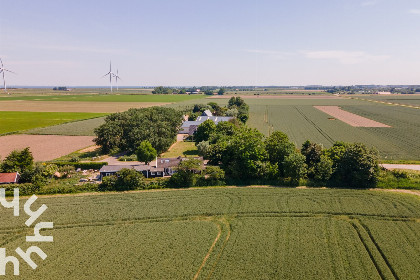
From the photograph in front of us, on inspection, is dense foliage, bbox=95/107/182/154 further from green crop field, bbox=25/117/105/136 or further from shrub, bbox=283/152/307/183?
shrub, bbox=283/152/307/183

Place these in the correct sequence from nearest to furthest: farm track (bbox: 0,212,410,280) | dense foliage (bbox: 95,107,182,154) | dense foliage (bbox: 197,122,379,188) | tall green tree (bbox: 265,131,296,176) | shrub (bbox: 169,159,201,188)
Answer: farm track (bbox: 0,212,410,280) → dense foliage (bbox: 197,122,379,188) → shrub (bbox: 169,159,201,188) → tall green tree (bbox: 265,131,296,176) → dense foliage (bbox: 95,107,182,154)

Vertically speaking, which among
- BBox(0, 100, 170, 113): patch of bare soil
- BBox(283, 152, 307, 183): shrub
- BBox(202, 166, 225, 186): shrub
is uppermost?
BBox(0, 100, 170, 113): patch of bare soil

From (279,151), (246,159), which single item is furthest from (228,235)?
(279,151)

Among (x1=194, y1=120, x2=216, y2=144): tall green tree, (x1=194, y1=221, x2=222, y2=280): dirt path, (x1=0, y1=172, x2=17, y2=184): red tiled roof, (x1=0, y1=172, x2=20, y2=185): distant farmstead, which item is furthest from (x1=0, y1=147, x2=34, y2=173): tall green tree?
(x1=194, y1=120, x2=216, y2=144): tall green tree

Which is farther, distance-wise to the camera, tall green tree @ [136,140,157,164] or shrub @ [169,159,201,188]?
tall green tree @ [136,140,157,164]

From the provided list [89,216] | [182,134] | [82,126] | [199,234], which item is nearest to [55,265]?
[89,216]
